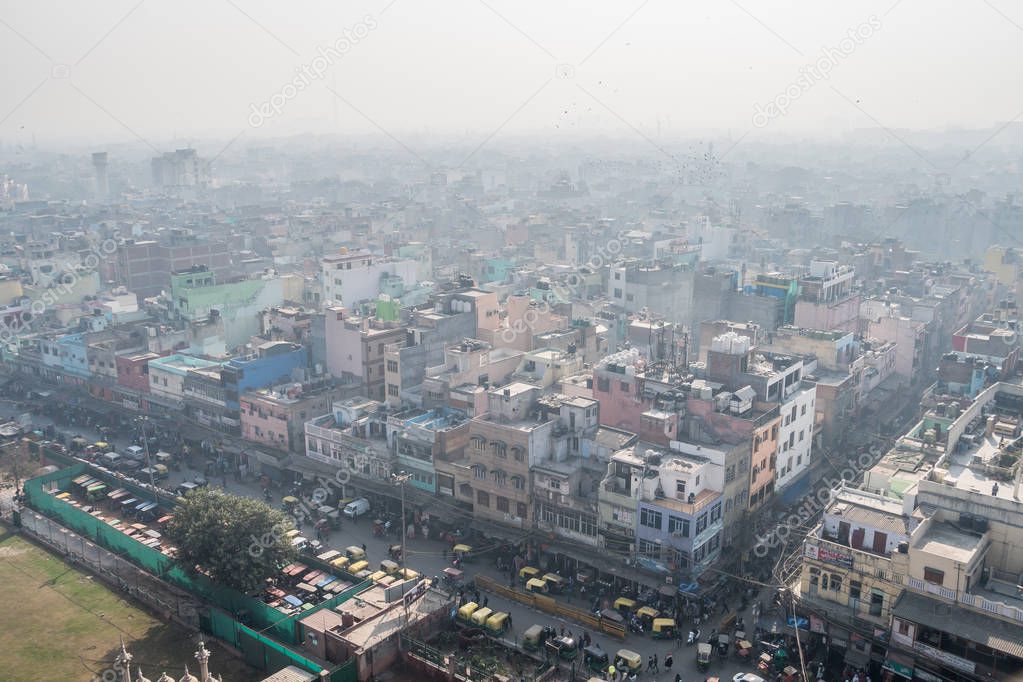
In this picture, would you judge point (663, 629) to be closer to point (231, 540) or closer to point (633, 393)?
point (633, 393)

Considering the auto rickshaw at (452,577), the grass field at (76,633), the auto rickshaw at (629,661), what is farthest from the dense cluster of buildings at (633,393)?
the grass field at (76,633)

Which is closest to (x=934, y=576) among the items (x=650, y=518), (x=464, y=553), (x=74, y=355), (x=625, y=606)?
(x=650, y=518)

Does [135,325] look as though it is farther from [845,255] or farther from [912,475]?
[845,255]

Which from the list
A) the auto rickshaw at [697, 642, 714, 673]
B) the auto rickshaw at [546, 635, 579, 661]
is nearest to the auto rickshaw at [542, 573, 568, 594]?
the auto rickshaw at [546, 635, 579, 661]

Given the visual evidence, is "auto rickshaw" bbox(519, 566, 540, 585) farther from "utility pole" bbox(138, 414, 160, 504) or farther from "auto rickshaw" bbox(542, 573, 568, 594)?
"utility pole" bbox(138, 414, 160, 504)

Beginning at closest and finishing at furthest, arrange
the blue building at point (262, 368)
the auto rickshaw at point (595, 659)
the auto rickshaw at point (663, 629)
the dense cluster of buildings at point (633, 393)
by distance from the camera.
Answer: the auto rickshaw at point (595, 659)
the dense cluster of buildings at point (633, 393)
the auto rickshaw at point (663, 629)
the blue building at point (262, 368)

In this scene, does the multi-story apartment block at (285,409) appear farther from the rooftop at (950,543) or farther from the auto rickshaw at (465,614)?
the rooftop at (950,543)

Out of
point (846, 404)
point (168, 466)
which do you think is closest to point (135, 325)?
point (168, 466)
